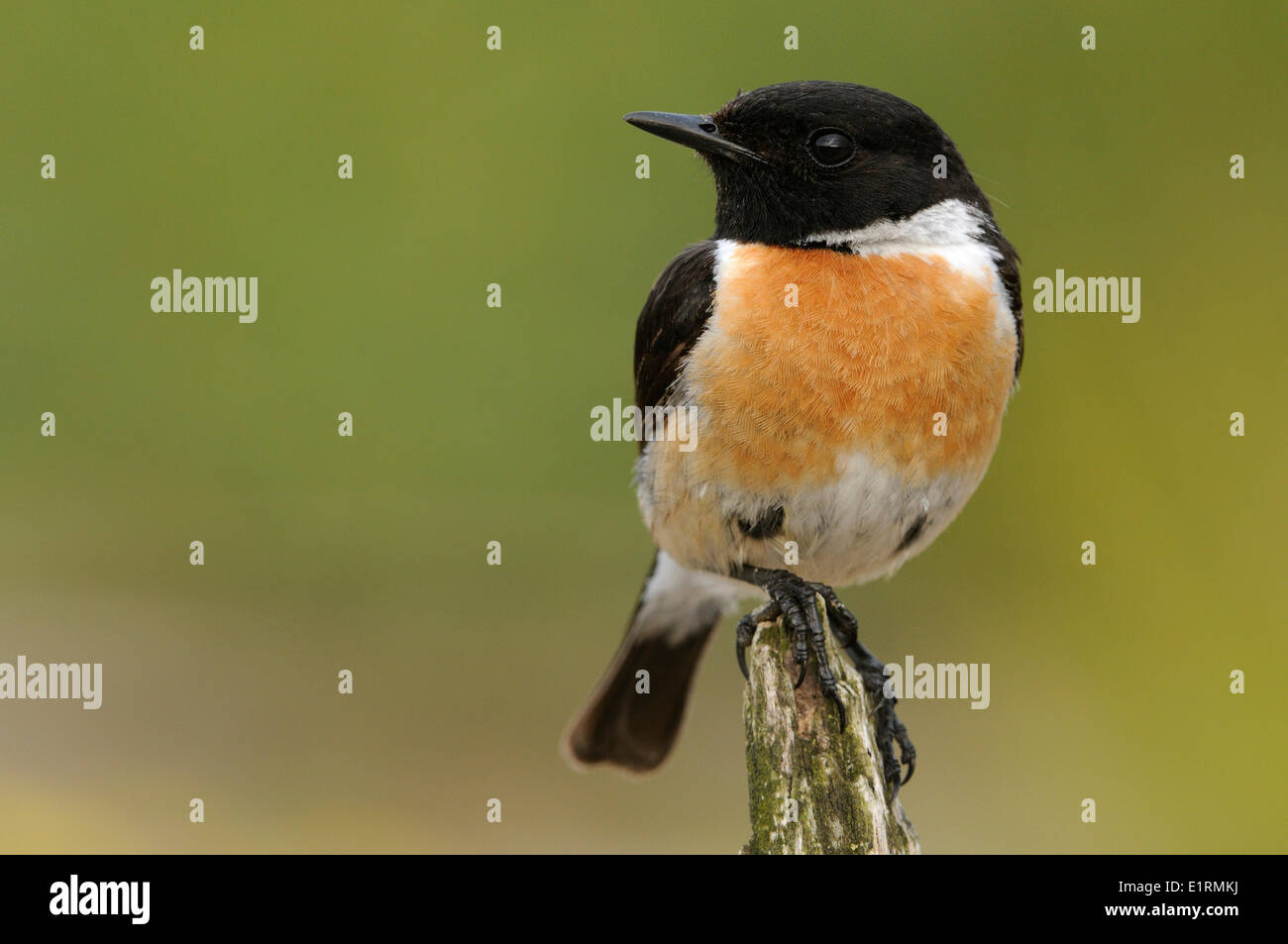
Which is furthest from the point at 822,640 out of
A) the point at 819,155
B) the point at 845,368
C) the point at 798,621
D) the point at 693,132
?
the point at 693,132

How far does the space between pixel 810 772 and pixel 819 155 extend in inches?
80.2

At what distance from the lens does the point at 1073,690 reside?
8.00m

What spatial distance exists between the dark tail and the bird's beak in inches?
67.2

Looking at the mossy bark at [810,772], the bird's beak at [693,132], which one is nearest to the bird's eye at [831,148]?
the bird's beak at [693,132]

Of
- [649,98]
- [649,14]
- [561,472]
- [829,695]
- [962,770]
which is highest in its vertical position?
[649,14]

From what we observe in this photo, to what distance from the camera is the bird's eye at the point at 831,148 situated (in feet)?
15.6

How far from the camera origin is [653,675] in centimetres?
607

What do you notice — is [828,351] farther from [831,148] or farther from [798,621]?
[798,621]

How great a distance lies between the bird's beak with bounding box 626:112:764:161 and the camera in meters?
4.88

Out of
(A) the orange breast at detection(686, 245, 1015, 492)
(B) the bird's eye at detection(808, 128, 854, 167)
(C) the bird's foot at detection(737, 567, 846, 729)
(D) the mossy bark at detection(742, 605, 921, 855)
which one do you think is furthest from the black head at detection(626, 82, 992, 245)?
(D) the mossy bark at detection(742, 605, 921, 855)

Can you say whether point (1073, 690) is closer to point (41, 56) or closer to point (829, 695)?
point (829, 695)

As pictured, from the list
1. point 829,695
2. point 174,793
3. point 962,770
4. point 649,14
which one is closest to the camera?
point 829,695

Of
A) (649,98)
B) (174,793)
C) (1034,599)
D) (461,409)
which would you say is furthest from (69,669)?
(1034,599)

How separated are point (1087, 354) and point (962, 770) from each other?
2.34 metres
